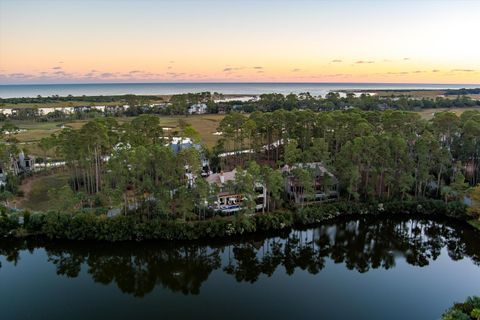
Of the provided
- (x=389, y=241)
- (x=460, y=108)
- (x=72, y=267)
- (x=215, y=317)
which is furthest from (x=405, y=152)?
(x=460, y=108)

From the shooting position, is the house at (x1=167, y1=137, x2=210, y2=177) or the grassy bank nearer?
the grassy bank

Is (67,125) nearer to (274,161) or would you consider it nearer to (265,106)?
(265,106)

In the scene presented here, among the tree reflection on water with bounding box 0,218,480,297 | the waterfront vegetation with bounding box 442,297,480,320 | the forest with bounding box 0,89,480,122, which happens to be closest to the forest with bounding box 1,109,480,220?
the tree reflection on water with bounding box 0,218,480,297

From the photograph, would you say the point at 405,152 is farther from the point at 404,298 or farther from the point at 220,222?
the point at 220,222

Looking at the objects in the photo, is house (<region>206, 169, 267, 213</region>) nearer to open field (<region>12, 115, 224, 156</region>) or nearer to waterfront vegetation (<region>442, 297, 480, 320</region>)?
waterfront vegetation (<region>442, 297, 480, 320</region>)

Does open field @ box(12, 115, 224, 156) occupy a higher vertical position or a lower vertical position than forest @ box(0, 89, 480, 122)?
lower

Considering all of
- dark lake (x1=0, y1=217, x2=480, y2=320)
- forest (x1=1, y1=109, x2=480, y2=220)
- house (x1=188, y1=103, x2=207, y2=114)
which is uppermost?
house (x1=188, y1=103, x2=207, y2=114)
